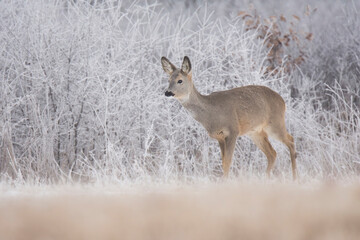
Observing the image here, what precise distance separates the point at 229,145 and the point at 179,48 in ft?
9.04

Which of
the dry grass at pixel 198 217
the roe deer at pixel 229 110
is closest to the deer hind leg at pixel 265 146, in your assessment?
the roe deer at pixel 229 110

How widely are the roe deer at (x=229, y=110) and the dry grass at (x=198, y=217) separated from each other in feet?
14.6

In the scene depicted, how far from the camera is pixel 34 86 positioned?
838 centimetres

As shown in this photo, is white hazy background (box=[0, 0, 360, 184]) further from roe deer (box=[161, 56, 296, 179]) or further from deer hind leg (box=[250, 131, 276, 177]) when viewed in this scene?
roe deer (box=[161, 56, 296, 179])

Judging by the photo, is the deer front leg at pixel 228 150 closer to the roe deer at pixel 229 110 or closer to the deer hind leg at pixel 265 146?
the roe deer at pixel 229 110

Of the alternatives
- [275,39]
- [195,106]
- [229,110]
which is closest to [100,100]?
[195,106]

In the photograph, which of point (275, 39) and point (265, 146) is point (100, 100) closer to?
point (265, 146)

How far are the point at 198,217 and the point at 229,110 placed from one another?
5132 mm

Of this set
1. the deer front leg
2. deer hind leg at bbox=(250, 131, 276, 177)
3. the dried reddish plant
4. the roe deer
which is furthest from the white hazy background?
the dried reddish plant

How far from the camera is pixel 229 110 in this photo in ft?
22.8

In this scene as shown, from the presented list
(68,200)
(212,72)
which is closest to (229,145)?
(212,72)

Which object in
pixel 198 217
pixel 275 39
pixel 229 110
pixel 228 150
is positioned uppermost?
pixel 275 39

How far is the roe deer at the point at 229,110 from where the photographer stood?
22.2 feet

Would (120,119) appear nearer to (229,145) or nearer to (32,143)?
(32,143)
